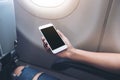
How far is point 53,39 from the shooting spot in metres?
0.89

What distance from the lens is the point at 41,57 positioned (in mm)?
1257

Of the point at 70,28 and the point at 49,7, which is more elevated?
the point at 49,7

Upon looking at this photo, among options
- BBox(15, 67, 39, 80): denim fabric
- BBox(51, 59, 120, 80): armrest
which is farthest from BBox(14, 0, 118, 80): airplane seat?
BBox(15, 67, 39, 80): denim fabric

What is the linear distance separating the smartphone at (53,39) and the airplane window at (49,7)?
16cm

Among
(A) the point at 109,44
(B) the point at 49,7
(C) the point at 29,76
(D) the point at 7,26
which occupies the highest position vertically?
(B) the point at 49,7

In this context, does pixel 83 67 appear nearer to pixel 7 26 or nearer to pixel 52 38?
pixel 52 38

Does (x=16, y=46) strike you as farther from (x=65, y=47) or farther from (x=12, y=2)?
(x=65, y=47)

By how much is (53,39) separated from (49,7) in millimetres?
266

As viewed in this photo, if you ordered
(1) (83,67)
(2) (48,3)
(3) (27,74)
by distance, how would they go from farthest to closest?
1. (2) (48,3)
2. (3) (27,74)
3. (1) (83,67)

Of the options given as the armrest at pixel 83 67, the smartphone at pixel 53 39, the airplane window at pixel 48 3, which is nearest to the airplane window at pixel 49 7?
the airplane window at pixel 48 3

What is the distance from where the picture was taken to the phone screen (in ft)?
2.88

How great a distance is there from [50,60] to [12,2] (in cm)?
46

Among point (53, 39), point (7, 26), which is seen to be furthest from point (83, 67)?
point (7, 26)

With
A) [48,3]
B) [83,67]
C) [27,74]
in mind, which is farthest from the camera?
[48,3]
